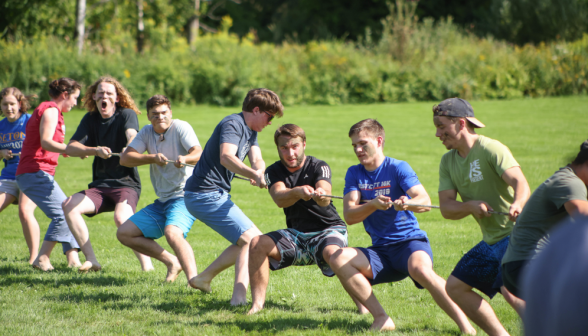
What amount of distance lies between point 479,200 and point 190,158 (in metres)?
2.78

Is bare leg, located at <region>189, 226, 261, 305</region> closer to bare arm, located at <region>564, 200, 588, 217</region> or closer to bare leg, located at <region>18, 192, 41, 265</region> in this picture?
bare leg, located at <region>18, 192, 41, 265</region>

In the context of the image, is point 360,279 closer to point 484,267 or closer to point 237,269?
point 484,267

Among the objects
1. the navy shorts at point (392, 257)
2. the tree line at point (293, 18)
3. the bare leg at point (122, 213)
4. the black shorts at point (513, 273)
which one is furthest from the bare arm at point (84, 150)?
the tree line at point (293, 18)

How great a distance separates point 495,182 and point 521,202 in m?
0.36

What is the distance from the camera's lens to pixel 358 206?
4.13m

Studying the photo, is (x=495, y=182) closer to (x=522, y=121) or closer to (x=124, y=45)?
(x=522, y=121)

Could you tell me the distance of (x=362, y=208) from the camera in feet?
13.4

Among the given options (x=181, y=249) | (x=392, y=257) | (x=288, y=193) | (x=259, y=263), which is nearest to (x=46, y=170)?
(x=181, y=249)

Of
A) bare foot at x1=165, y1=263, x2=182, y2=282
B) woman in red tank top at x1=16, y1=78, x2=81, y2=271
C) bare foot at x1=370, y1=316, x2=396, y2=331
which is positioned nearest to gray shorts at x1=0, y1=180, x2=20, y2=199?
woman in red tank top at x1=16, y1=78, x2=81, y2=271

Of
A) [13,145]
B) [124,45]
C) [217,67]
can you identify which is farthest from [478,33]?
[13,145]

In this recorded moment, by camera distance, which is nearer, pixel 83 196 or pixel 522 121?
pixel 83 196

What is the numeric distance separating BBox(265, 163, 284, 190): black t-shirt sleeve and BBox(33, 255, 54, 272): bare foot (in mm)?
3017

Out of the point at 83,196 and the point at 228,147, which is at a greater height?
the point at 228,147

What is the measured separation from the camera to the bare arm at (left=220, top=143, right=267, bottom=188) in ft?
15.2
